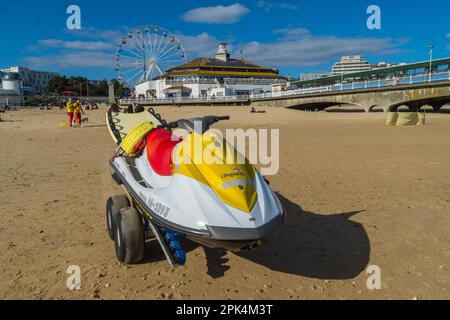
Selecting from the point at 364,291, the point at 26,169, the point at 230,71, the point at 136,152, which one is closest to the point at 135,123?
the point at 26,169

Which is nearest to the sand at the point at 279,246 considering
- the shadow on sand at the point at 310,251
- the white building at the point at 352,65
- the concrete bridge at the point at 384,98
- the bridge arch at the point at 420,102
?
the shadow on sand at the point at 310,251

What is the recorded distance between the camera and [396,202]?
604 centimetres

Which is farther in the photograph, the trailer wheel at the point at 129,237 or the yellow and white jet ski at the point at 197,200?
the trailer wheel at the point at 129,237

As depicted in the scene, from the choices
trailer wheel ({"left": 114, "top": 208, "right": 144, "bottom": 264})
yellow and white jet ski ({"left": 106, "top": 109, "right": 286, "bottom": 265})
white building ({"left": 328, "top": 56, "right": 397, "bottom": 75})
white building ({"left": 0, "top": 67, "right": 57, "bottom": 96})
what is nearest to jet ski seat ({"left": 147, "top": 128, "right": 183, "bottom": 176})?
yellow and white jet ski ({"left": 106, "top": 109, "right": 286, "bottom": 265})

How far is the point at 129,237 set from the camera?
11.9 ft

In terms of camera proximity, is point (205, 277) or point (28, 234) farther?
point (28, 234)

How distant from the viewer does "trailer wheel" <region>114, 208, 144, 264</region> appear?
11.9 ft

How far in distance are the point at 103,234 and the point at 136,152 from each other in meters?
1.27

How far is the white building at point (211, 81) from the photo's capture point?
71.0m

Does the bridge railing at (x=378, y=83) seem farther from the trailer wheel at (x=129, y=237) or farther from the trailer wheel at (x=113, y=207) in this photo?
the trailer wheel at (x=129, y=237)

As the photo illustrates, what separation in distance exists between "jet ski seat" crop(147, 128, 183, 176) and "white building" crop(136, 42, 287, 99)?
6150 centimetres

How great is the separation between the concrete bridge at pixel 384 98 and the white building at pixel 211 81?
63.2 ft
